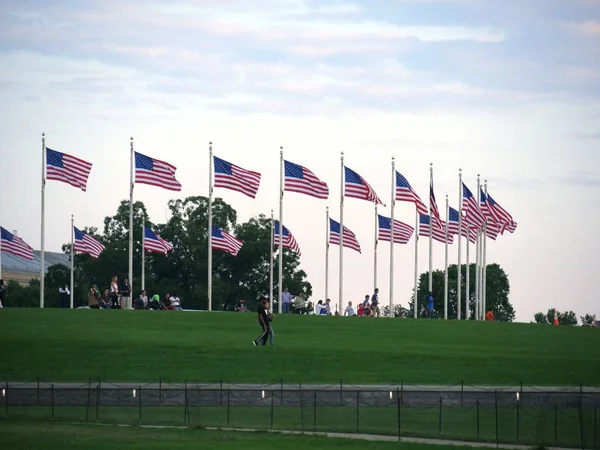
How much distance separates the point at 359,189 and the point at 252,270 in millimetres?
51639

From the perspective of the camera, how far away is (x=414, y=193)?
3120 inches

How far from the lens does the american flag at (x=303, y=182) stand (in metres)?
72.6

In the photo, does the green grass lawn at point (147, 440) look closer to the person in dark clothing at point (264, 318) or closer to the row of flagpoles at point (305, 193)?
the person in dark clothing at point (264, 318)

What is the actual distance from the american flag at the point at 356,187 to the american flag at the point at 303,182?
2.58 meters

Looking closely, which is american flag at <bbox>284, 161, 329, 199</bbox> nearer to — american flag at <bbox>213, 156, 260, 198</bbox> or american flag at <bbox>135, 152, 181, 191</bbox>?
american flag at <bbox>213, 156, 260, 198</bbox>

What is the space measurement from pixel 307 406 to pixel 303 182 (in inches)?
1281

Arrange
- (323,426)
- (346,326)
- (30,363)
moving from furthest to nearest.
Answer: (346,326)
(30,363)
(323,426)

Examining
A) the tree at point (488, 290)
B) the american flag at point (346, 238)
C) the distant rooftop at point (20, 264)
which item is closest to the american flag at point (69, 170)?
the american flag at point (346, 238)

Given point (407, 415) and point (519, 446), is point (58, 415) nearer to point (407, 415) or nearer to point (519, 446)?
point (407, 415)

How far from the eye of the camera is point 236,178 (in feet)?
234

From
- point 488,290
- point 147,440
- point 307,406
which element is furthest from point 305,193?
point 488,290

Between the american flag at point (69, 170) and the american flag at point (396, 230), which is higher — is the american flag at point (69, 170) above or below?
above

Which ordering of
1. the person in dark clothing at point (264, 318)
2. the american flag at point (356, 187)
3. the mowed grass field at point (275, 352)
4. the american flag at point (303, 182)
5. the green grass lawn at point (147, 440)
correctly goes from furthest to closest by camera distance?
the american flag at point (356, 187)
the american flag at point (303, 182)
the person in dark clothing at point (264, 318)
the mowed grass field at point (275, 352)
the green grass lawn at point (147, 440)

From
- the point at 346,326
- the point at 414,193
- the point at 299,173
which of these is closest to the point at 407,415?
the point at 346,326
